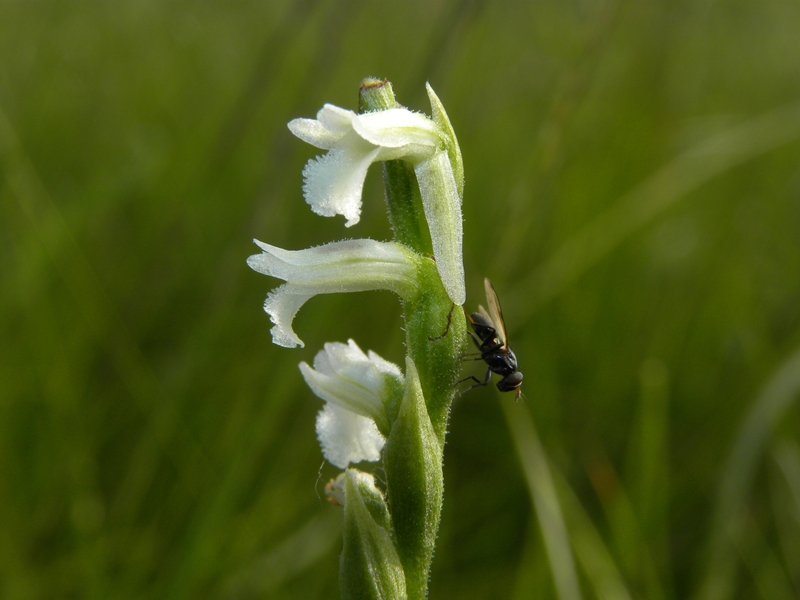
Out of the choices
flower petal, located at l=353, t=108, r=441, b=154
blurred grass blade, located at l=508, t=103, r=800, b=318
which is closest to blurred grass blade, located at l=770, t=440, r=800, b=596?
blurred grass blade, located at l=508, t=103, r=800, b=318

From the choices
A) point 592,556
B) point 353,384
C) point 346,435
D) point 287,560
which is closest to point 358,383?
point 353,384

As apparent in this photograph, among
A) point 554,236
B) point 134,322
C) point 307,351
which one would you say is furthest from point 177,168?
point 554,236

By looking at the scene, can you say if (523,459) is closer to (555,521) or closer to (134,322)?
(555,521)

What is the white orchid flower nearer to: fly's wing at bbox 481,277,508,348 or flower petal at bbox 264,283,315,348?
flower petal at bbox 264,283,315,348

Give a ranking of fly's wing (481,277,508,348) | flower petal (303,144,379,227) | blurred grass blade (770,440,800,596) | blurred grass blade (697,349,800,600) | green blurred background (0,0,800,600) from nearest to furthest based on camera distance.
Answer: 1. flower petal (303,144,379,227)
2. fly's wing (481,277,508,348)
3. blurred grass blade (697,349,800,600)
4. green blurred background (0,0,800,600)
5. blurred grass blade (770,440,800,596)

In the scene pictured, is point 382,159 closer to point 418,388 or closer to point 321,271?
point 321,271

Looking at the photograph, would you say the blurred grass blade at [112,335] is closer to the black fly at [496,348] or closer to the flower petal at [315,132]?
the black fly at [496,348]
